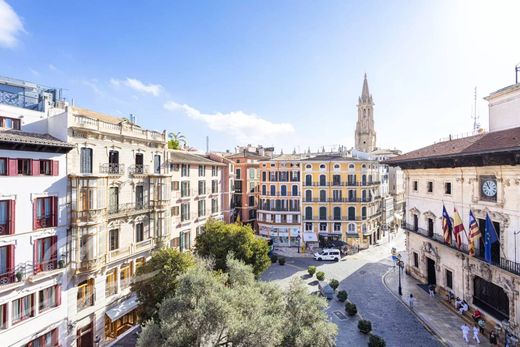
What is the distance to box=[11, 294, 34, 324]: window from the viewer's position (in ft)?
57.7

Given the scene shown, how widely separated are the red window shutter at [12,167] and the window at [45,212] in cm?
224

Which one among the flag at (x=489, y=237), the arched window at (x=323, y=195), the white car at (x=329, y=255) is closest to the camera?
the flag at (x=489, y=237)

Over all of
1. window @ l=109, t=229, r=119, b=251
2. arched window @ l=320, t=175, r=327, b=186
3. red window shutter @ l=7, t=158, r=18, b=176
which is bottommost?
window @ l=109, t=229, r=119, b=251

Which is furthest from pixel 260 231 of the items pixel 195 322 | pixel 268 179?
pixel 195 322

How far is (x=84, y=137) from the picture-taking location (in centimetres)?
2203

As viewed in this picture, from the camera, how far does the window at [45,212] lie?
62.4 ft

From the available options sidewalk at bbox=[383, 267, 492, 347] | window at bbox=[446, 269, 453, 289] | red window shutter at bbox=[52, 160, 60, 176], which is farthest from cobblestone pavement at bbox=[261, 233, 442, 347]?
red window shutter at bbox=[52, 160, 60, 176]

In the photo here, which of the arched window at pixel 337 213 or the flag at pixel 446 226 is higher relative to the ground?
the flag at pixel 446 226

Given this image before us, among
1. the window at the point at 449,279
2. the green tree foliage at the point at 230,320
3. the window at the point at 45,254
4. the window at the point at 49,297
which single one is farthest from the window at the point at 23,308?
the window at the point at 449,279

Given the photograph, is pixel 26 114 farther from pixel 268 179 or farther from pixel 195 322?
pixel 268 179

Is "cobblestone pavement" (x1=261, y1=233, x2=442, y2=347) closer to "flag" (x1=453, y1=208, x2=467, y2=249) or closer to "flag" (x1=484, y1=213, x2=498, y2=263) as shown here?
"flag" (x1=484, y1=213, x2=498, y2=263)

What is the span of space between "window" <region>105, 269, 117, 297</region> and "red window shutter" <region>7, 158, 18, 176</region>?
10.4 meters

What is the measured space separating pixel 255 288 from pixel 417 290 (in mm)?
24216

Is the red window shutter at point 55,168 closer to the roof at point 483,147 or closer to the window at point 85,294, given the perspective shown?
the window at point 85,294
